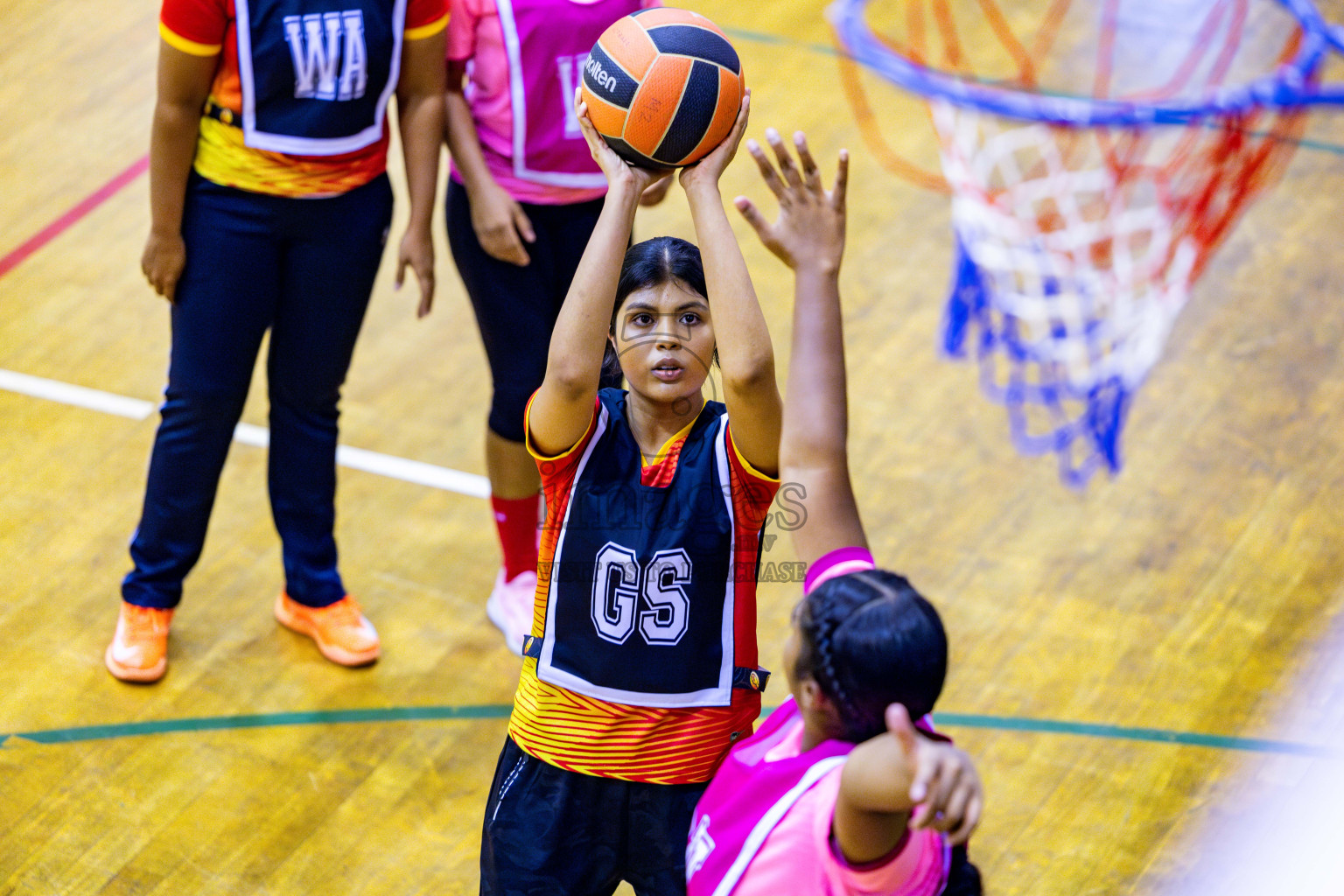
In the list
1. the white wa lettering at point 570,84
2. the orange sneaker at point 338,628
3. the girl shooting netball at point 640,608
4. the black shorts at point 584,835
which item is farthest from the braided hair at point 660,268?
the orange sneaker at point 338,628

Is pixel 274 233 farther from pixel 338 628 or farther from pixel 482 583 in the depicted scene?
pixel 482 583

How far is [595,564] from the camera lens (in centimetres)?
198

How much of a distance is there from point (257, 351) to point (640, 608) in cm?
136

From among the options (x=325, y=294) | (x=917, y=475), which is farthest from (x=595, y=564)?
(x=917, y=475)

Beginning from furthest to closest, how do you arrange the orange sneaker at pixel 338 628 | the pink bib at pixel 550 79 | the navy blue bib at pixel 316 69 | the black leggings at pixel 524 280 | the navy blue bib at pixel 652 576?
1. the orange sneaker at pixel 338 628
2. the black leggings at pixel 524 280
3. the pink bib at pixel 550 79
4. the navy blue bib at pixel 316 69
5. the navy blue bib at pixel 652 576

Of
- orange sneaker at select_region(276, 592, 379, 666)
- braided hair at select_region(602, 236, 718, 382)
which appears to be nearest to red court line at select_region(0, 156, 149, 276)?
orange sneaker at select_region(276, 592, 379, 666)

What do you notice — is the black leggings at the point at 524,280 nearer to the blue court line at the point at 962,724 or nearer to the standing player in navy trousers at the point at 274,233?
the standing player in navy trousers at the point at 274,233

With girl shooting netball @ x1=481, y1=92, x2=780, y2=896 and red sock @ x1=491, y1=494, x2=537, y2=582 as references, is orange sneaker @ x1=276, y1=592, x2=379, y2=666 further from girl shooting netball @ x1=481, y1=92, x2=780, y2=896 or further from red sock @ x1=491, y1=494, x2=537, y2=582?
girl shooting netball @ x1=481, y1=92, x2=780, y2=896

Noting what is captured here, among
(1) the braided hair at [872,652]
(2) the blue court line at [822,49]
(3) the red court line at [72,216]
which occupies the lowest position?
(3) the red court line at [72,216]

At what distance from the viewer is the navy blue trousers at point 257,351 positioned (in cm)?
283

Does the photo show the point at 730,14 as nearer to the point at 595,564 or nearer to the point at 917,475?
the point at 917,475

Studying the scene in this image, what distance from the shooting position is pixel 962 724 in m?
3.10

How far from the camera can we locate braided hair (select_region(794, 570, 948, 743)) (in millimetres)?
1424

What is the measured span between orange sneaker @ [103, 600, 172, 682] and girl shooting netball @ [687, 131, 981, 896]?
5.93ft
